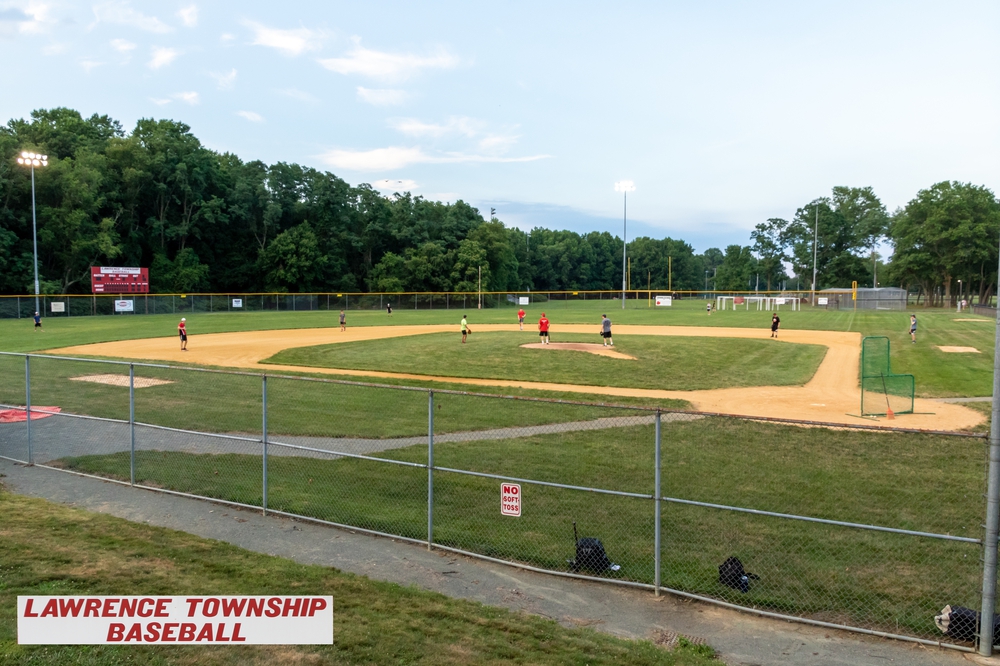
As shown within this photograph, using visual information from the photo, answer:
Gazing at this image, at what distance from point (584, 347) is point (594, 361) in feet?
14.7

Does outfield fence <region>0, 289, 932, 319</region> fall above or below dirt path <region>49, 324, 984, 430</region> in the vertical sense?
above

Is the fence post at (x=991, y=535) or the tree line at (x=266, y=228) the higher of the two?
the tree line at (x=266, y=228)

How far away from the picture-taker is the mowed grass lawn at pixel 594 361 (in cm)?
2464

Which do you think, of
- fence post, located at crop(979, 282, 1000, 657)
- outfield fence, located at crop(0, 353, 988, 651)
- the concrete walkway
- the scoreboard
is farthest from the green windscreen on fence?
the scoreboard

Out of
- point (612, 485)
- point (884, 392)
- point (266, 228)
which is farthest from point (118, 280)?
point (612, 485)

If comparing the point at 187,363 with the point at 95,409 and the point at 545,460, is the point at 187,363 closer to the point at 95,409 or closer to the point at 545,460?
the point at 95,409

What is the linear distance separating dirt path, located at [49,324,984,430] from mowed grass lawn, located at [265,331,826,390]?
0.81 metres

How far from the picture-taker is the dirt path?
18.8 meters

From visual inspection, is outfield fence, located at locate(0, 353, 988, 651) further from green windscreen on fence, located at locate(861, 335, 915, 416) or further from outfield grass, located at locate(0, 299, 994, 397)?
outfield grass, located at locate(0, 299, 994, 397)

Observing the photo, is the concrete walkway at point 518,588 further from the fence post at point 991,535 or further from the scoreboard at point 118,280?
the scoreboard at point 118,280

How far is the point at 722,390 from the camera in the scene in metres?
22.7

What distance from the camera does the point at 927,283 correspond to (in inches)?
4609

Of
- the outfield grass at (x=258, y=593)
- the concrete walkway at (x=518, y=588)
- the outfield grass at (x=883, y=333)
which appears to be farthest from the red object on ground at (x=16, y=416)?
the outfield grass at (x=883, y=333)

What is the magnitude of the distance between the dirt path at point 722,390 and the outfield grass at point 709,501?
3.91 metres
